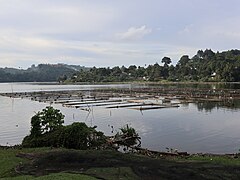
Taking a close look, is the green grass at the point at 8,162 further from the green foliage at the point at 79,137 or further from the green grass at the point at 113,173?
the green foliage at the point at 79,137

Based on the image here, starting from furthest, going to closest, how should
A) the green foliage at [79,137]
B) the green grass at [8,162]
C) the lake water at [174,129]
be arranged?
the lake water at [174,129]
the green foliage at [79,137]
the green grass at [8,162]

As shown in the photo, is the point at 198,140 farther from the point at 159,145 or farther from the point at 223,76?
the point at 223,76

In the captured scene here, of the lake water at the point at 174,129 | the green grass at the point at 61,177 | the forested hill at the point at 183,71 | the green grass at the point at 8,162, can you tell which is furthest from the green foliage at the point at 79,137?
the forested hill at the point at 183,71

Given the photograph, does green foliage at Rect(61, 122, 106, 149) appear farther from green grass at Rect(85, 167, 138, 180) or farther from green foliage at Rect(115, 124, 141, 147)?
green grass at Rect(85, 167, 138, 180)

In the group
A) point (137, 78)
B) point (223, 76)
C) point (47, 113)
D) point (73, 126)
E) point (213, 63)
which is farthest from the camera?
point (137, 78)

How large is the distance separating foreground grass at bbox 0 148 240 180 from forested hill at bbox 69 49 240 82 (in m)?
108

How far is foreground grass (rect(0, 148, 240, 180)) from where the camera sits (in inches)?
373

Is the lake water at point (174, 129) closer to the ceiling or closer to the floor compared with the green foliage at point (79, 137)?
closer to the floor

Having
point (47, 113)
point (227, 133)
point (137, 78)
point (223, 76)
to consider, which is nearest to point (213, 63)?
point (223, 76)

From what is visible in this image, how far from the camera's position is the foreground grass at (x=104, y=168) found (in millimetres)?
9469

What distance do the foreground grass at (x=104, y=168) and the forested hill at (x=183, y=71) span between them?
108454mm

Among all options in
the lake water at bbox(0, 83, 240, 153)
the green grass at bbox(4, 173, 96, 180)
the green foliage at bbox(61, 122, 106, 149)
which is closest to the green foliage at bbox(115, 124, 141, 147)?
the lake water at bbox(0, 83, 240, 153)

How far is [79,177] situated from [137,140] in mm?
11796

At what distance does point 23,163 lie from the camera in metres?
11.6
